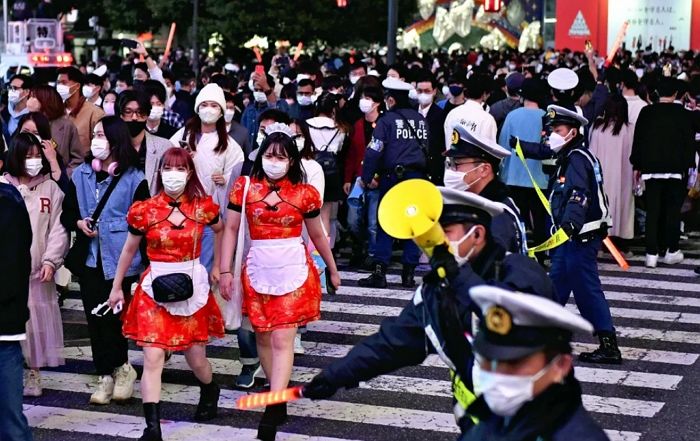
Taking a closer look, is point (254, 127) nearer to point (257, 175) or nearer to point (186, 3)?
point (257, 175)

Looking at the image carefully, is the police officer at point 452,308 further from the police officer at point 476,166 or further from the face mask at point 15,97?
the face mask at point 15,97

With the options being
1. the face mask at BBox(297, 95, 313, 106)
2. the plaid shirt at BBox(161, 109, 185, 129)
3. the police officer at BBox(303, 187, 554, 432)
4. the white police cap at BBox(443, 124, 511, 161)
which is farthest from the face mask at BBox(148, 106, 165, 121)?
the police officer at BBox(303, 187, 554, 432)

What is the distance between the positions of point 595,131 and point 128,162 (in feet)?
21.4

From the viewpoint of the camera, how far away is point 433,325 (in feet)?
15.6

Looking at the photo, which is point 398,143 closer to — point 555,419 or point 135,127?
point 135,127

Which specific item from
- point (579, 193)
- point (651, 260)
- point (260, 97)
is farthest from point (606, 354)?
point (260, 97)

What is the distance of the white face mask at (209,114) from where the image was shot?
9.52 m

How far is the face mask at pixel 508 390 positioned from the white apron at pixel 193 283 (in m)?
3.97

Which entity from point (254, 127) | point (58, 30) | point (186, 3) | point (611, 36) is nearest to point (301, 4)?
point (186, 3)

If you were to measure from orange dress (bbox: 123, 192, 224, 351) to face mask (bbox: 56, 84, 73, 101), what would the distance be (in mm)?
4881

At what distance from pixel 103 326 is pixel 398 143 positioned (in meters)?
4.11

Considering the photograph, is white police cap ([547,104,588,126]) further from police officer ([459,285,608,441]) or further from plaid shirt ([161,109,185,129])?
police officer ([459,285,608,441])

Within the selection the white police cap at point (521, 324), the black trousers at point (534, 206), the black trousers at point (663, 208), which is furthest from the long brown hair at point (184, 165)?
the black trousers at point (663, 208)

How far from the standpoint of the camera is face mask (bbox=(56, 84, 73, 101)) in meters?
12.2
